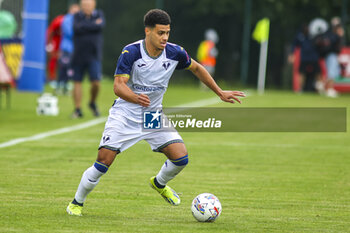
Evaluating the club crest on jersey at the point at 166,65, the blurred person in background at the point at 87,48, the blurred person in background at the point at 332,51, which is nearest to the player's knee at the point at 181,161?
the club crest on jersey at the point at 166,65

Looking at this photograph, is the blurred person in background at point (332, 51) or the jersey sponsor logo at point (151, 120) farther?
the blurred person in background at point (332, 51)

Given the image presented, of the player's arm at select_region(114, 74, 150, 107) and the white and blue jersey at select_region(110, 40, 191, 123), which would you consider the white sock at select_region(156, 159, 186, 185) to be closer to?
the white and blue jersey at select_region(110, 40, 191, 123)

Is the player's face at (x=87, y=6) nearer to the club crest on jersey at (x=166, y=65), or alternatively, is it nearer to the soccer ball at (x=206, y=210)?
the club crest on jersey at (x=166, y=65)

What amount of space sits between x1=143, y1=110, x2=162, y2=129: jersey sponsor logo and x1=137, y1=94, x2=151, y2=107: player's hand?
0.93ft

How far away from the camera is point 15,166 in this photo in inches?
371

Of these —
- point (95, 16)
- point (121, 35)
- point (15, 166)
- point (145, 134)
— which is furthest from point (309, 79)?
point (145, 134)

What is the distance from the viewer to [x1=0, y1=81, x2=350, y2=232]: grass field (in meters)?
6.41

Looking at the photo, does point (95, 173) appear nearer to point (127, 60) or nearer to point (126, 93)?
point (126, 93)

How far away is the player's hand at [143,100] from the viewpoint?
257 inches

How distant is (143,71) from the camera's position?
6.76 m

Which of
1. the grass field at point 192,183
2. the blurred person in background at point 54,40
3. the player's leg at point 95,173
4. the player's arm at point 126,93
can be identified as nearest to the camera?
the grass field at point 192,183

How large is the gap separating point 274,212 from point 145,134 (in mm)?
1399

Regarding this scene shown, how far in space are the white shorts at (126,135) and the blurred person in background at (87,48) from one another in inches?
328

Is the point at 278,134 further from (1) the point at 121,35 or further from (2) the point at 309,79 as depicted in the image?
(1) the point at 121,35
